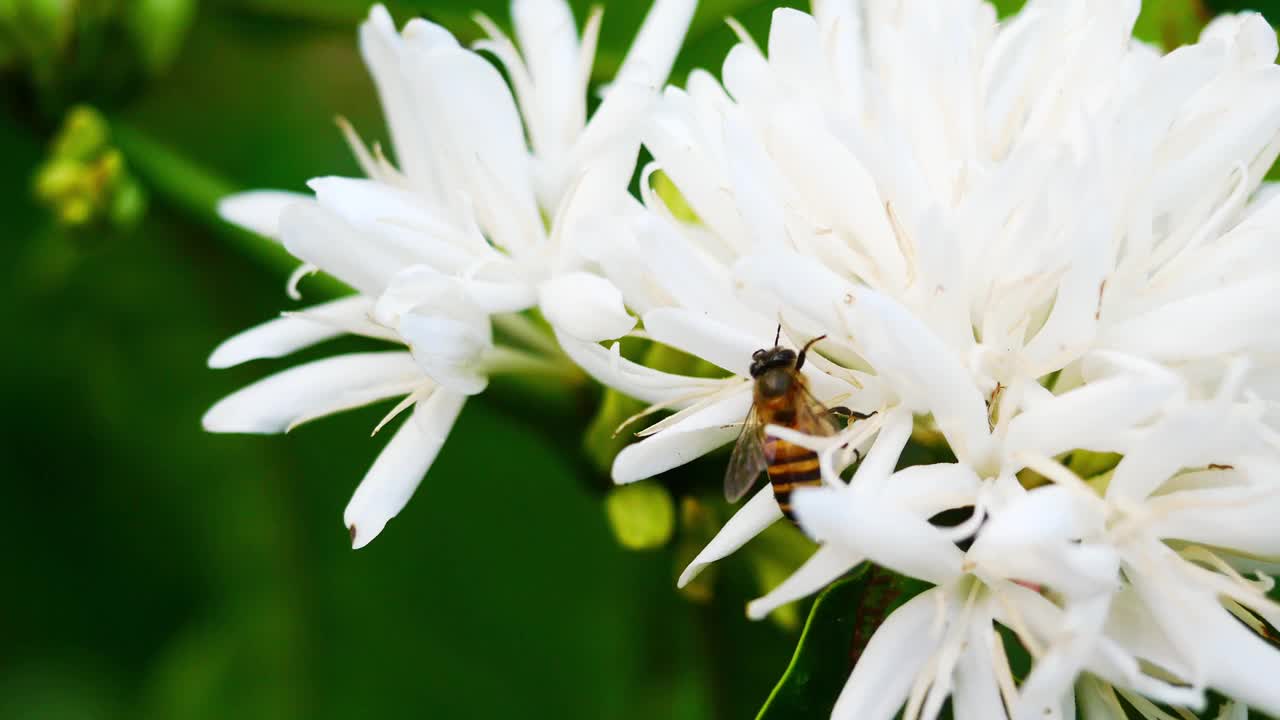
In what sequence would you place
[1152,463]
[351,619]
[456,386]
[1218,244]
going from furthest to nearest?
[351,619], [456,386], [1218,244], [1152,463]

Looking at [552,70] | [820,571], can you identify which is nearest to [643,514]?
[820,571]

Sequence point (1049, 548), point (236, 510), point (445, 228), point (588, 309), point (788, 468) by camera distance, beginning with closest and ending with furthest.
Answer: point (1049, 548)
point (788, 468)
point (588, 309)
point (445, 228)
point (236, 510)

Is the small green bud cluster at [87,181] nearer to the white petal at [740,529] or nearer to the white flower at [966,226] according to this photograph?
the white flower at [966,226]

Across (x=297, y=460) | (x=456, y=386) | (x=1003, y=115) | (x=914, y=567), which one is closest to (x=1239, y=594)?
(x=914, y=567)

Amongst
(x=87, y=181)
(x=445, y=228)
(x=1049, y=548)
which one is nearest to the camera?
(x=1049, y=548)

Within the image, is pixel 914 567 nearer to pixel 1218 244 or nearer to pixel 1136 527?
pixel 1136 527

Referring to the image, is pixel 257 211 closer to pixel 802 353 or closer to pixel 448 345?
pixel 448 345

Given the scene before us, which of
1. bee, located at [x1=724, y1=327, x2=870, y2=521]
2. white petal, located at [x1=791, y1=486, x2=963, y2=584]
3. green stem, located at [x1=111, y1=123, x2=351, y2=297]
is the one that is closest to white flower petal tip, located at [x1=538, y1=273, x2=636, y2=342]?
bee, located at [x1=724, y1=327, x2=870, y2=521]

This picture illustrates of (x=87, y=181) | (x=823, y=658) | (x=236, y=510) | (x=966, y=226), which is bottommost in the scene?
(x=236, y=510)
